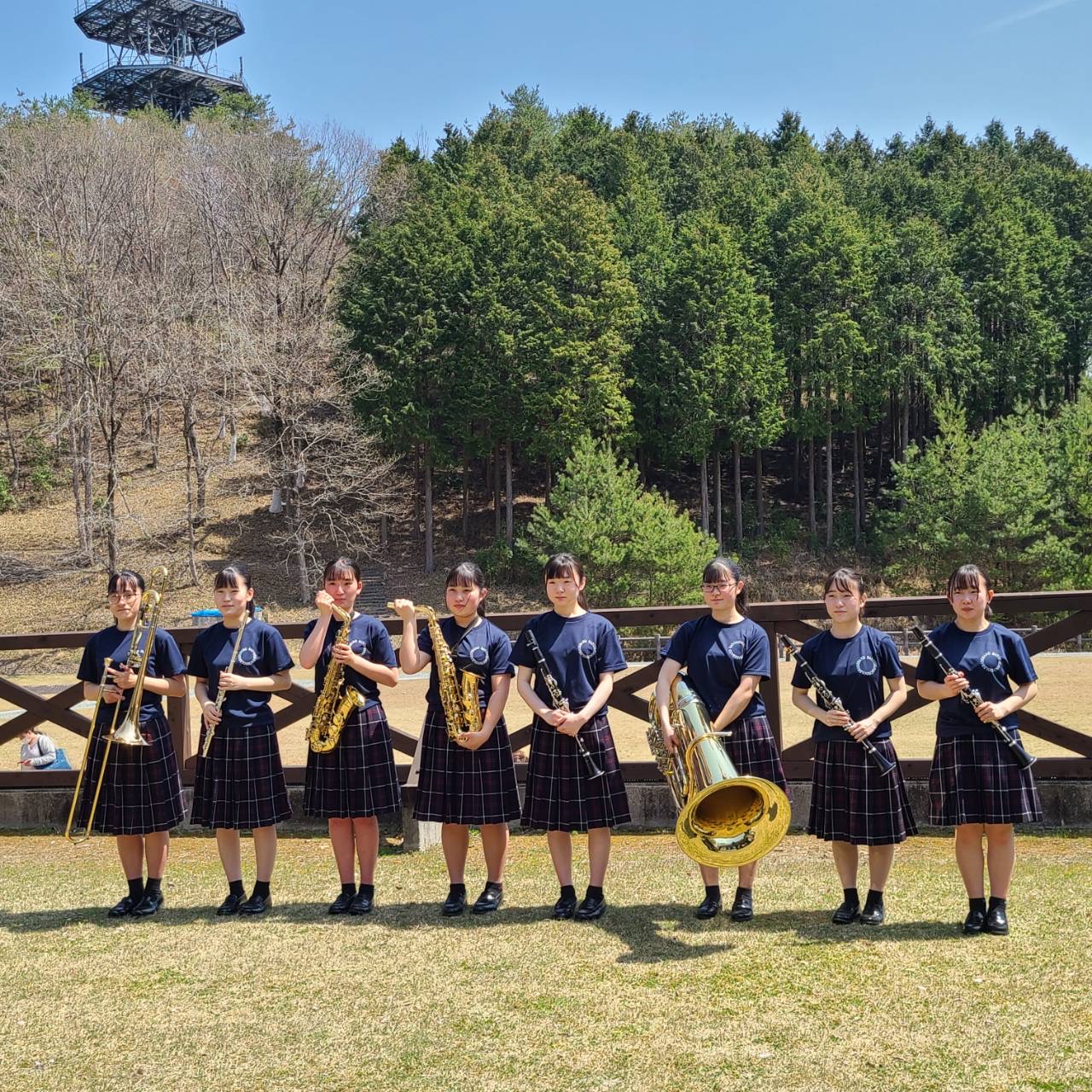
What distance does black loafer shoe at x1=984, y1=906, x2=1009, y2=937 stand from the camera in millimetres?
Answer: 5105

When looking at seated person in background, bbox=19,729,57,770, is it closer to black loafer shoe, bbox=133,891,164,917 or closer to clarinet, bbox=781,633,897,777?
black loafer shoe, bbox=133,891,164,917

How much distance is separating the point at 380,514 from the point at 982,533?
77.2ft

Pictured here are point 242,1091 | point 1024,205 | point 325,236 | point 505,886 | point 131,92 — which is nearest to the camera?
point 242,1091

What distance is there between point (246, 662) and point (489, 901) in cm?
183

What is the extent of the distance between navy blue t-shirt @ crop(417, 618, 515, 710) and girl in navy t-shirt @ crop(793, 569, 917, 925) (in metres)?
1.56

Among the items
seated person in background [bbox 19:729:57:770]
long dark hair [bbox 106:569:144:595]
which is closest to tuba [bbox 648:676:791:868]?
long dark hair [bbox 106:569:144:595]

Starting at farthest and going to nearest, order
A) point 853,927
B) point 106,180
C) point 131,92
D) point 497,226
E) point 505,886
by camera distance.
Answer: point 131,92 → point 497,226 → point 106,180 → point 505,886 → point 853,927

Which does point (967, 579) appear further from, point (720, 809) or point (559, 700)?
point (559, 700)

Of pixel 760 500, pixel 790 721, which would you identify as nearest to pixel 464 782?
pixel 790 721

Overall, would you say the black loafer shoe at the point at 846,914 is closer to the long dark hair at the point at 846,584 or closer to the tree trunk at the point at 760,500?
the long dark hair at the point at 846,584

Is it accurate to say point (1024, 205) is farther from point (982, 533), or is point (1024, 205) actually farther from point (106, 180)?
point (106, 180)

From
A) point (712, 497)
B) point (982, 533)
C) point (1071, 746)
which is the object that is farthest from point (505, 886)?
point (712, 497)

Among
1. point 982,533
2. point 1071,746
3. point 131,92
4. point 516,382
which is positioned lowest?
point 1071,746

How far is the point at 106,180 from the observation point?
44.7 metres
